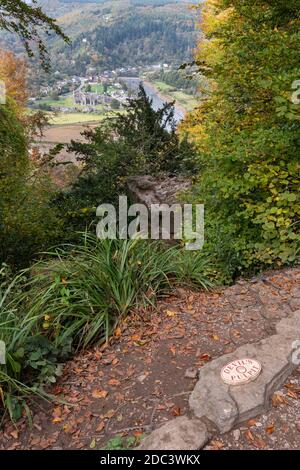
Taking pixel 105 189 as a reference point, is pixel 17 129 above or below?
above

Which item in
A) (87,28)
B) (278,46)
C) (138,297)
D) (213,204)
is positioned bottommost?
(138,297)

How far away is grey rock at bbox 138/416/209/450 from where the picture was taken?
79.8 inches

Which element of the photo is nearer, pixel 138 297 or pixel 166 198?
pixel 138 297

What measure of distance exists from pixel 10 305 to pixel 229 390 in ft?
6.87

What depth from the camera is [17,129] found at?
10.0 metres

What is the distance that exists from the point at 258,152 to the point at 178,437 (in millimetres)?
2781

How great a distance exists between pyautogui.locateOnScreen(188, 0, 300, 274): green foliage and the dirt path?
19.1 inches

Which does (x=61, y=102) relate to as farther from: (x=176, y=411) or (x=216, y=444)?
(x=216, y=444)

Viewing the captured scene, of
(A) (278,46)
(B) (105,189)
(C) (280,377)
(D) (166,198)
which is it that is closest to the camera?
(C) (280,377)

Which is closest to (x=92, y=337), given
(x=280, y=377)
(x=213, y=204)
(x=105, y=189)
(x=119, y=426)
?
(x=119, y=426)

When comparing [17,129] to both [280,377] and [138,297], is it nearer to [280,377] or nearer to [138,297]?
[138,297]

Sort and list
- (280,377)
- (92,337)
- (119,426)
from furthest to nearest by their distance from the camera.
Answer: (92,337), (280,377), (119,426)

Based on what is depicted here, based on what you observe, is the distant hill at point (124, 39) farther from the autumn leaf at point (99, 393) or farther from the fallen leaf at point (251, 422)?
the fallen leaf at point (251, 422)

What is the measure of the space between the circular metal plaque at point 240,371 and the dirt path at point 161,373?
203 millimetres
